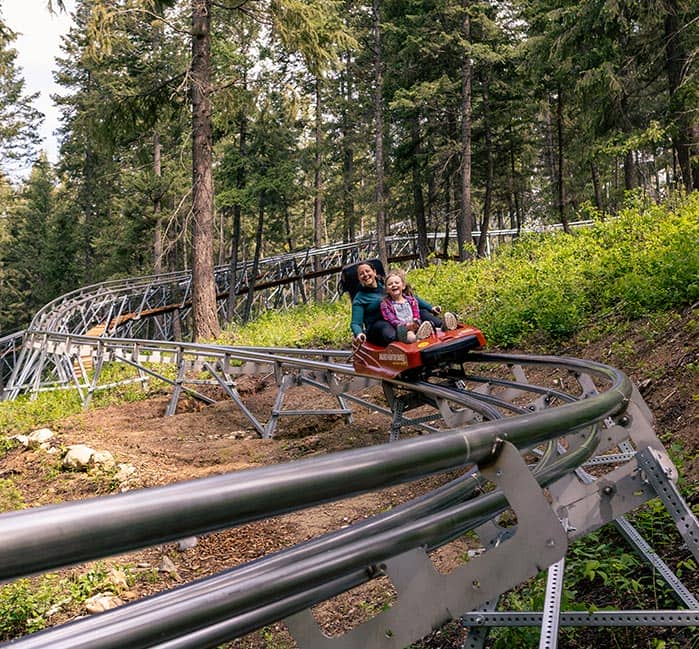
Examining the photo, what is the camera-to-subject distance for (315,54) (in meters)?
14.6

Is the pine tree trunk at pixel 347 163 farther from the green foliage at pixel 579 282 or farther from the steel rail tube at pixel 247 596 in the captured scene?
the steel rail tube at pixel 247 596

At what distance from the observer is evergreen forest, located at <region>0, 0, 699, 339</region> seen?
14.5 meters

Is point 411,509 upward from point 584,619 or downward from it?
upward

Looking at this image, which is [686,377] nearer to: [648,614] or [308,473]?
[648,614]

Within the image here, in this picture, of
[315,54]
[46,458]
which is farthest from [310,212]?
[46,458]

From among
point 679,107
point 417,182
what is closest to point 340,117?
point 417,182

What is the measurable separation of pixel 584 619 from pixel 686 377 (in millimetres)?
3658

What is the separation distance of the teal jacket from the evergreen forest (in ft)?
21.3

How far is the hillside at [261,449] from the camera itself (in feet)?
14.4

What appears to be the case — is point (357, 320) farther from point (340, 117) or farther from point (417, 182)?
point (340, 117)

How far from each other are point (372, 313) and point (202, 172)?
9991 mm

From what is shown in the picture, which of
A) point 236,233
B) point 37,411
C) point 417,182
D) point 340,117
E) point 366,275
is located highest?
point 340,117

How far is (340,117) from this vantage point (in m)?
29.2

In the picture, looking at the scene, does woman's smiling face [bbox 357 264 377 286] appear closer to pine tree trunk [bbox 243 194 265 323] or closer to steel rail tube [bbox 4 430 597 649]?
steel rail tube [bbox 4 430 597 649]
